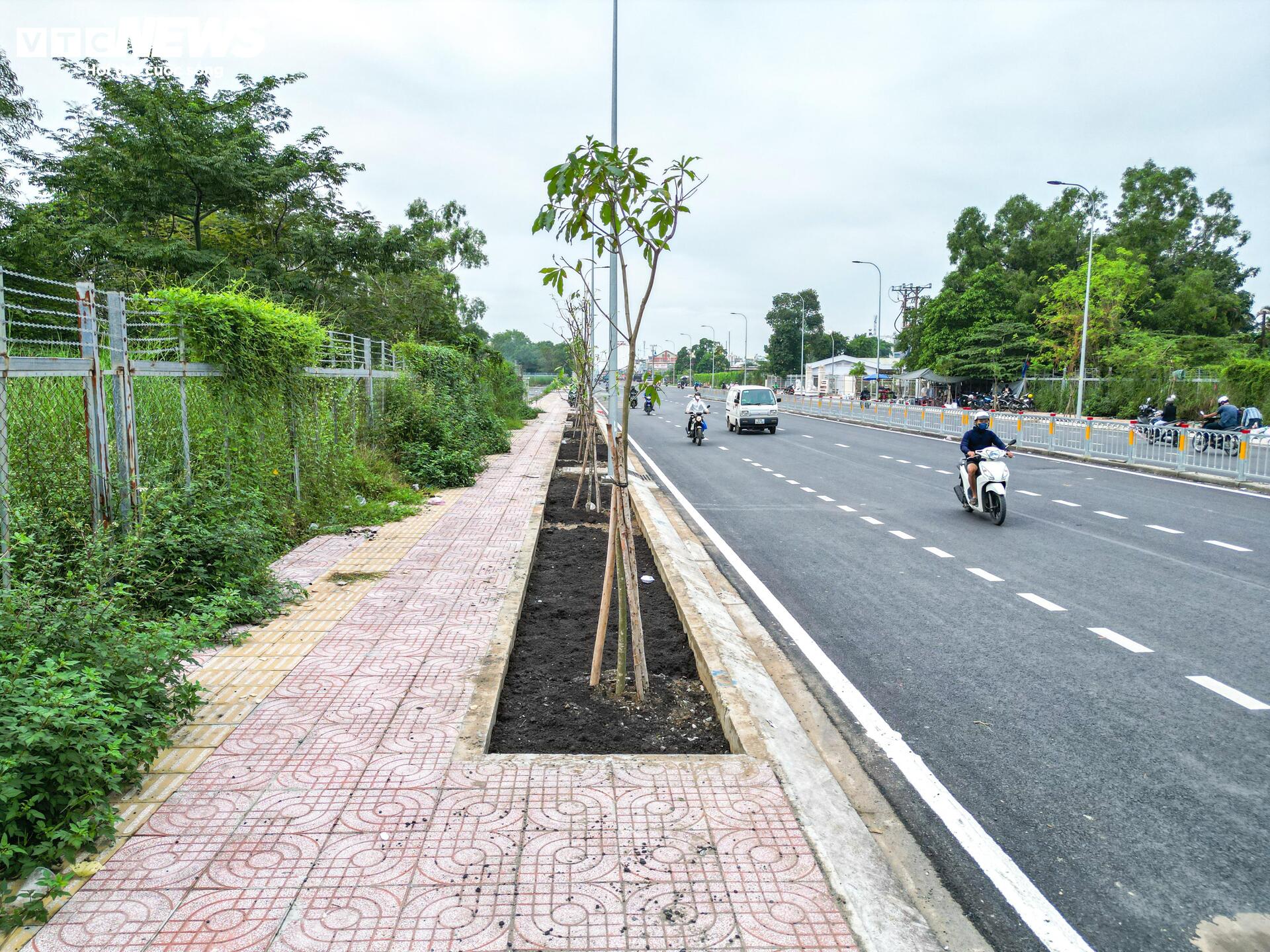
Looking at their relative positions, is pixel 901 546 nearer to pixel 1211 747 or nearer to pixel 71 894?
pixel 1211 747

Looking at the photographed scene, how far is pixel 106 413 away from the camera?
6.15 metres

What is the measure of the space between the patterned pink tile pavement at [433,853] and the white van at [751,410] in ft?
88.2

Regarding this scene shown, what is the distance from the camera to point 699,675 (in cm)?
549

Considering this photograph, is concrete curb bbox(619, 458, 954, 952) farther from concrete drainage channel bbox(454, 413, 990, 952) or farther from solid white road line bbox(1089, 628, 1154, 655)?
solid white road line bbox(1089, 628, 1154, 655)

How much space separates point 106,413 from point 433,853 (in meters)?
4.60

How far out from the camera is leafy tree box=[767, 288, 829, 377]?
123562 millimetres

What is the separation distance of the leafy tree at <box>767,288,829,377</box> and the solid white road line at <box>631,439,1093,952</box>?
372 feet

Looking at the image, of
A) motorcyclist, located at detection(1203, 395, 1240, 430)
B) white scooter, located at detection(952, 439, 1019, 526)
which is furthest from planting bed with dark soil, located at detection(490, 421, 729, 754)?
motorcyclist, located at detection(1203, 395, 1240, 430)

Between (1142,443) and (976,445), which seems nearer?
(976,445)

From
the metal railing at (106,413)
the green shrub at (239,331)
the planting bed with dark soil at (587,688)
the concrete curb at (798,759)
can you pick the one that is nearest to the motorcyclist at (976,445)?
the concrete curb at (798,759)

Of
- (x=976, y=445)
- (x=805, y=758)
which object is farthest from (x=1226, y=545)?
(x=805, y=758)

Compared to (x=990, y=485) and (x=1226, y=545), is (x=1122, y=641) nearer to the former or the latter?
(x=1226, y=545)

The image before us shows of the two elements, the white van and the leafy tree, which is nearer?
the white van

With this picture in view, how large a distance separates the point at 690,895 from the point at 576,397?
13.1 m
